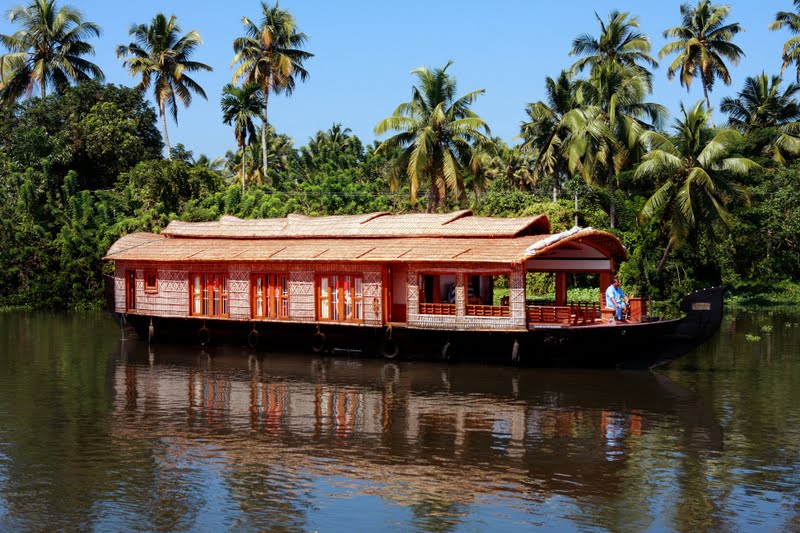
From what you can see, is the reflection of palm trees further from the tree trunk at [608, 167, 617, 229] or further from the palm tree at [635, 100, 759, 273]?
the tree trunk at [608, 167, 617, 229]

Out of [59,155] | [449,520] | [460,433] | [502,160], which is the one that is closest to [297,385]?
[460,433]

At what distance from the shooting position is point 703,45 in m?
43.6

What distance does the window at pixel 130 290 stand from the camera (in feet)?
82.6

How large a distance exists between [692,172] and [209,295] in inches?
578

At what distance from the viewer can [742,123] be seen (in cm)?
4428

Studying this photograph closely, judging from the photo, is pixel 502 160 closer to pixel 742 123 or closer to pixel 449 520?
pixel 742 123

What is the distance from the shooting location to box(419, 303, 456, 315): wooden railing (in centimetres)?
2010

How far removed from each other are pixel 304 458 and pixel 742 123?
37.5m

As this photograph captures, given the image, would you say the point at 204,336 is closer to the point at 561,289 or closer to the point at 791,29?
the point at 561,289

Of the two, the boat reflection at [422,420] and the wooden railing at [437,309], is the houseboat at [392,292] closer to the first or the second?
the wooden railing at [437,309]

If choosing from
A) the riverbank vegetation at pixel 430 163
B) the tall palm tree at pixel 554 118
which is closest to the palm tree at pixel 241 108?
the riverbank vegetation at pixel 430 163

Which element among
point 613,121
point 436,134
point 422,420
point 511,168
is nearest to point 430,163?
point 436,134

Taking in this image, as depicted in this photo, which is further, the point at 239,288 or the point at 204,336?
the point at 204,336

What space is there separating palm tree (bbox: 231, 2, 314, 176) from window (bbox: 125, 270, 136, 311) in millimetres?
19028
